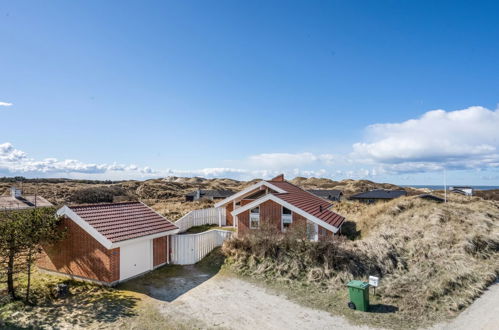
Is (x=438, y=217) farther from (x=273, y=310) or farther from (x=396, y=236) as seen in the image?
(x=273, y=310)

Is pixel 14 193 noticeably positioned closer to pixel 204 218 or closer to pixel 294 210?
pixel 204 218

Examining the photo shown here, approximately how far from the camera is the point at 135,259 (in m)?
14.8

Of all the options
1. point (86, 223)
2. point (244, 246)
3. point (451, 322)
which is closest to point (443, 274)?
point (451, 322)

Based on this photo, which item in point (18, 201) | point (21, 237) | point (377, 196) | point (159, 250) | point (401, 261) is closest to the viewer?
point (21, 237)

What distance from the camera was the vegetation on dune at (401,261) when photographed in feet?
40.7

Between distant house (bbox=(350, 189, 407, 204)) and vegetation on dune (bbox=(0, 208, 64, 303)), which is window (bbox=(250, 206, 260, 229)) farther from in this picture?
distant house (bbox=(350, 189, 407, 204))

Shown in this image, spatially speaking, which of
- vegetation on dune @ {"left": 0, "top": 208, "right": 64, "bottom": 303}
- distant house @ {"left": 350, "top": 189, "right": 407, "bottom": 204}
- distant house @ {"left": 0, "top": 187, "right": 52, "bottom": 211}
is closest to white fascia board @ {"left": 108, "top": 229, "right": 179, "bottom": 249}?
vegetation on dune @ {"left": 0, "top": 208, "right": 64, "bottom": 303}

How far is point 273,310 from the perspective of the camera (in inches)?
448

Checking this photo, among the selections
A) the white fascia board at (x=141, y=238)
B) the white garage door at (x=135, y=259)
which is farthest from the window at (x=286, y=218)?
the white garage door at (x=135, y=259)

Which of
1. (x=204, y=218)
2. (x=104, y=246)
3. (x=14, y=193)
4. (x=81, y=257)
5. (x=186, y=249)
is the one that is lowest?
(x=186, y=249)

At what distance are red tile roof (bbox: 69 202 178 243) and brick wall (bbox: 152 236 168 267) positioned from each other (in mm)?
664

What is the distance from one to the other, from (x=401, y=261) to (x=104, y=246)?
15473 millimetres

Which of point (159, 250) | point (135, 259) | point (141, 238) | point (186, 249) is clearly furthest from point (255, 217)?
point (135, 259)

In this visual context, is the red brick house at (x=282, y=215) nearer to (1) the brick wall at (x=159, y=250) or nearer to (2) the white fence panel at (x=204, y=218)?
(1) the brick wall at (x=159, y=250)
